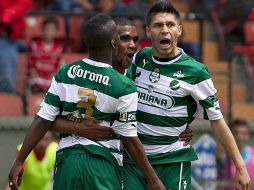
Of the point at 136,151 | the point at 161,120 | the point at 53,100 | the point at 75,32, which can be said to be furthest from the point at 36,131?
the point at 75,32

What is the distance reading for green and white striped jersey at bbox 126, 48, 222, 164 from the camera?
874 centimetres

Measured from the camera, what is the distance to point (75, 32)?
50.1ft

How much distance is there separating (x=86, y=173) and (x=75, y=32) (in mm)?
7435

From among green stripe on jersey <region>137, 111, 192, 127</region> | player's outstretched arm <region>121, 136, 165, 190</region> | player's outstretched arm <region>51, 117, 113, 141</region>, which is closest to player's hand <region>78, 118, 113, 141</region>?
player's outstretched arm <region>51, 117, 113, 141</region>

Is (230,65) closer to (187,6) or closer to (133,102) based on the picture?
(187,6)

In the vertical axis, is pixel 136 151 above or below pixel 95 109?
below

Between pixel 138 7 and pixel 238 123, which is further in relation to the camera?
pixel 138 7

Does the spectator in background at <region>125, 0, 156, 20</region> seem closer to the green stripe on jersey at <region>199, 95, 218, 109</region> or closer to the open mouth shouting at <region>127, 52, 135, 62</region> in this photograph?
the open mouth shouting at <region>127, 52, 135, 62</region>

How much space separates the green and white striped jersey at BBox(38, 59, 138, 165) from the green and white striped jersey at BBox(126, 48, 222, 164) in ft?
2.68

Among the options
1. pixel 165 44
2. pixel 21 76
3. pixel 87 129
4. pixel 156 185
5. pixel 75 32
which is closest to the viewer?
pixel 87 129

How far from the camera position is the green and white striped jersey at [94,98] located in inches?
312

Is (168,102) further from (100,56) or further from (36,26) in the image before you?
(36,26)

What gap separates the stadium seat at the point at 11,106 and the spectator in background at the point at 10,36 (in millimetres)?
113

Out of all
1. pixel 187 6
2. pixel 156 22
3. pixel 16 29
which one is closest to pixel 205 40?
pixel 187 6
